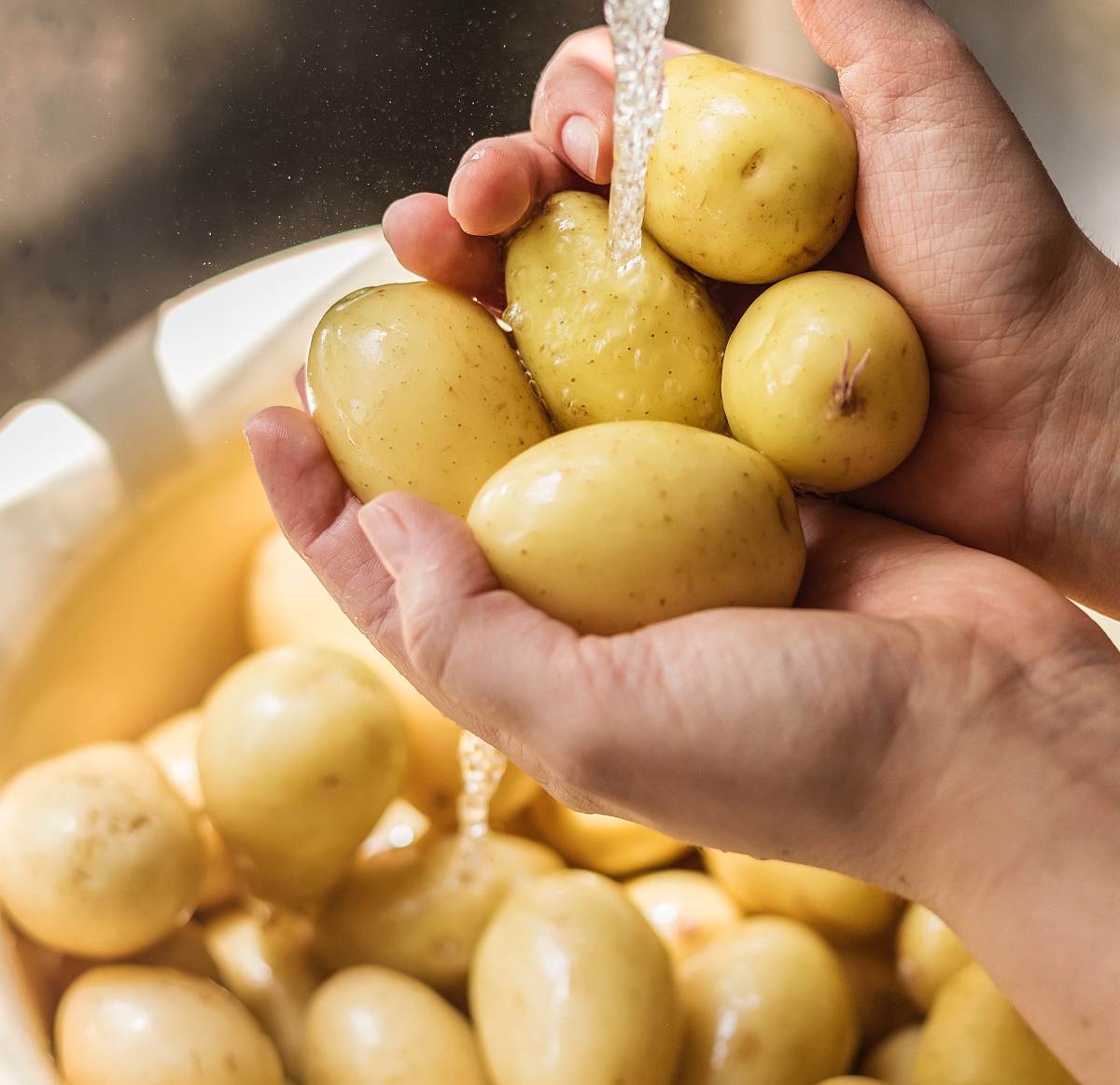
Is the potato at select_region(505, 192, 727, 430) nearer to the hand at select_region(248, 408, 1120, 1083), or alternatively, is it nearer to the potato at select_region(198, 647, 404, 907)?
the hand at select_region(248, 408, 1120, 1083)

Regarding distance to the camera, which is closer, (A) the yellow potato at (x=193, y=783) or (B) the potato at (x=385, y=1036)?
(B) the potato at (x=385, y=1036)

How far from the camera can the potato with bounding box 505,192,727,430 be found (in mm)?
616

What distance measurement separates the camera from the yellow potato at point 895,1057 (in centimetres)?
76

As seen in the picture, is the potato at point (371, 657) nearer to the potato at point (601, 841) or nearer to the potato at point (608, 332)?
the potato at point (601, 841)

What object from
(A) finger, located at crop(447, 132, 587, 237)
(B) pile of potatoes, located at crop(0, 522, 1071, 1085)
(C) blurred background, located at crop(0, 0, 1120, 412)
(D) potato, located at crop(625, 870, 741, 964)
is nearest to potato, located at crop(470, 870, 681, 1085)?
(B) pile of potatoes, located at crop(0, 522, 1071, 1085)

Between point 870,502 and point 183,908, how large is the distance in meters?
0.53

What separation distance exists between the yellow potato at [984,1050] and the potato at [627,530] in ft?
1.15

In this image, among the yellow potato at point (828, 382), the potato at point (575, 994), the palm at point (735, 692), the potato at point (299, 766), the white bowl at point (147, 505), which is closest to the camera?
the palm at point (735, 692)

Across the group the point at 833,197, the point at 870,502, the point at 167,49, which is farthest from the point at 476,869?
the point at 167,49

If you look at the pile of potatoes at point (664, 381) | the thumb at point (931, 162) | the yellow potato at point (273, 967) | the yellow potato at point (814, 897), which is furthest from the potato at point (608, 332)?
the yellow potato at point (273, 967)

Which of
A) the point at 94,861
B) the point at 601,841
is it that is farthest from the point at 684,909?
the point at 94,861

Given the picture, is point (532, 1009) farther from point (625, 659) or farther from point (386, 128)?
point (386, 128)

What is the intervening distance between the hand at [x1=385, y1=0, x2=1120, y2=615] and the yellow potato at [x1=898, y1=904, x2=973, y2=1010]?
0.26m

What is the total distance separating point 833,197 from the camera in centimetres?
62
